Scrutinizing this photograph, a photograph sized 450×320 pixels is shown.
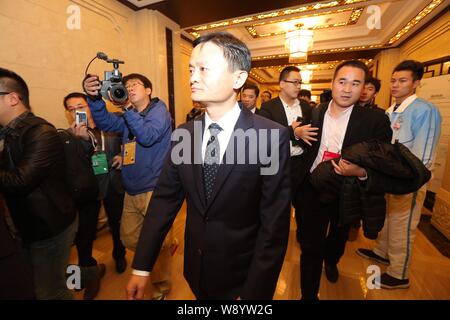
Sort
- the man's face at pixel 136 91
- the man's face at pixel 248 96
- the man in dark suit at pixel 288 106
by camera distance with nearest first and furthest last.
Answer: the man's face at pixel 136 91
the man in dark suit at pixel 288 106
the man's face at pixel 248 96

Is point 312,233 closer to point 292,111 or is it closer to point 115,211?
point 292,111

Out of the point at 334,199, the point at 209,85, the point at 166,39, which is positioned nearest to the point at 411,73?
the point at 334,199

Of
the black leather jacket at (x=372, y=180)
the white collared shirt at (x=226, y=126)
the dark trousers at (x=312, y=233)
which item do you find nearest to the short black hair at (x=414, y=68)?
the black leather jacket at (x=372, y=180)

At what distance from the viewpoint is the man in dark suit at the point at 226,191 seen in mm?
1003

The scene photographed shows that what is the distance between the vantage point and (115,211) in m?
2.45

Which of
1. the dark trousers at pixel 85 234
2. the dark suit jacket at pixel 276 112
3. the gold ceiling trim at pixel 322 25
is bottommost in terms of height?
the dark trousers at pixel 85 234

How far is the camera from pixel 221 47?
0.99 meters

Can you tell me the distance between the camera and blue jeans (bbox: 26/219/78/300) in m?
1.47

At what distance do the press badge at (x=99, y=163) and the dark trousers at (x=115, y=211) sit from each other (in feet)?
0.75

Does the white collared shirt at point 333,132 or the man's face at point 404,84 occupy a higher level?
the man's face at point 404,84

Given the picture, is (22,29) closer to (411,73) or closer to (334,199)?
(334,199)

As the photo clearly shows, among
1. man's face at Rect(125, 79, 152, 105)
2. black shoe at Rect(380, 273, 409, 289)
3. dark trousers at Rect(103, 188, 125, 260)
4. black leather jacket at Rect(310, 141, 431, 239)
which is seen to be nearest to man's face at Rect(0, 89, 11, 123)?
man's face at Rect(125, 79, 152, 105)

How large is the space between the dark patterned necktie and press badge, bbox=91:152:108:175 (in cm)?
165

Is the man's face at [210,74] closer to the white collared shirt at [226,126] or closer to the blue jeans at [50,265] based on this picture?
the white collared shirt at [226,126]
